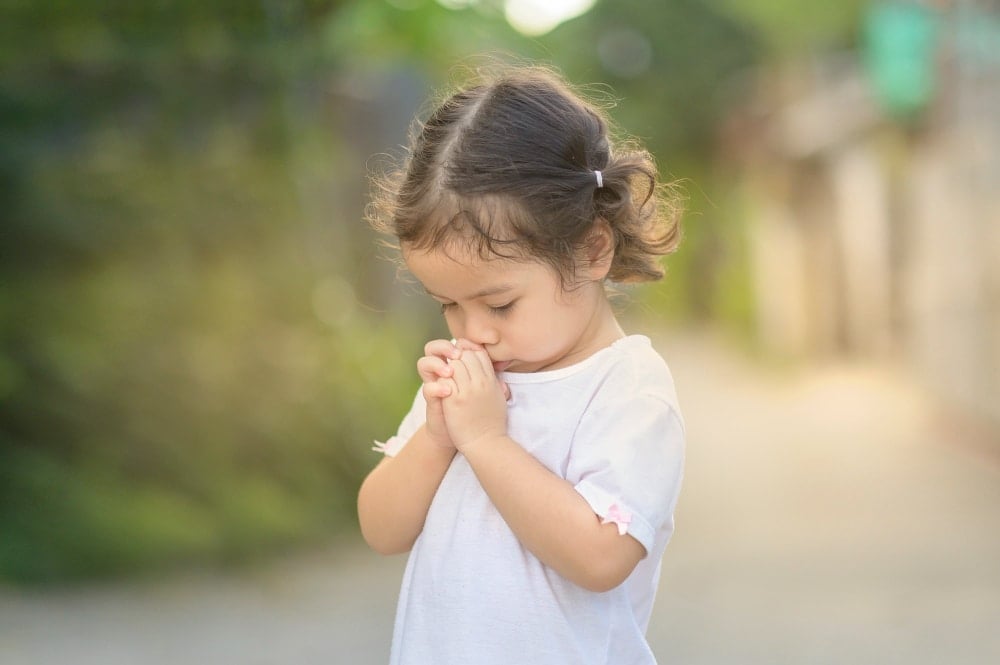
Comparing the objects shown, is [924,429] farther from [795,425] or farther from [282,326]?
[282,326]

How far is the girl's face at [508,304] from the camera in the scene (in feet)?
6.35

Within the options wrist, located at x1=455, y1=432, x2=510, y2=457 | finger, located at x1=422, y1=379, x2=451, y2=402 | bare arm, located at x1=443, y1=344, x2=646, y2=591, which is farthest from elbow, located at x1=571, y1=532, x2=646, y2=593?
finger, located at x1=422, y1=379, x2=451, y2=402

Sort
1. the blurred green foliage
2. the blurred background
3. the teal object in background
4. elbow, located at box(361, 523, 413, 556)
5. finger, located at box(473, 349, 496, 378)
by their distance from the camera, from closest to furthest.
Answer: finger, located at box(473, 349, 496, 378)
elbow, located at box(361, 523, 413, 556)
the blurred background
the blurred green foliage
the teal object in background

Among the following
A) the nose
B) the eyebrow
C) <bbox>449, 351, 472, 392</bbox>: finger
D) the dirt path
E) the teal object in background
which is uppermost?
the teal object in background

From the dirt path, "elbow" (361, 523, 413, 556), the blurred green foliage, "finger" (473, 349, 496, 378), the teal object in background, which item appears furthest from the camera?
the teal object in background

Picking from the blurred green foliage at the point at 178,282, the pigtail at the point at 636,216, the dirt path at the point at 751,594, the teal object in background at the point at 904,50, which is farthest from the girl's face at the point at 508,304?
the teal object in background at the point at 904,50

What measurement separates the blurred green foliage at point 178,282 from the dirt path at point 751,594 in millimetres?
335

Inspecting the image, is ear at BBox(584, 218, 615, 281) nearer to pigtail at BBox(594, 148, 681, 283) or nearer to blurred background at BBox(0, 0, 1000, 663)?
pigtail at BBox(594, 148, 681, 283)

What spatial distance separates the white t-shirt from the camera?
6.23 ft

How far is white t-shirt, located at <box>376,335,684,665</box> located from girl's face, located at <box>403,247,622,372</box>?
5 cm

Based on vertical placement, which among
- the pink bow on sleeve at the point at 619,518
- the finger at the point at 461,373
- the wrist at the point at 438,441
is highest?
the finger at the point at 461,373

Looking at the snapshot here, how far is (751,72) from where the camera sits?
2967cm

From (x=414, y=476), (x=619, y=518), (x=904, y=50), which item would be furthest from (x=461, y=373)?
(x=904, y=50)

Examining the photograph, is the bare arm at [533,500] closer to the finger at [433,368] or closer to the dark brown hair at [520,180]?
the finger at [433,368]
